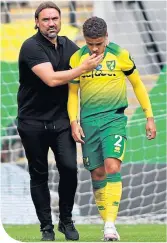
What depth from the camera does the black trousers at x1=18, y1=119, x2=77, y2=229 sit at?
19.8ft

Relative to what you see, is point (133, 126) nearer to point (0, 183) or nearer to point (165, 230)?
point (0, 183)

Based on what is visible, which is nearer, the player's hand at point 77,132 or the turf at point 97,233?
the player's hand at point 77,132

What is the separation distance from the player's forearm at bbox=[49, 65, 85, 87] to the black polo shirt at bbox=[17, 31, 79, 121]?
21cm

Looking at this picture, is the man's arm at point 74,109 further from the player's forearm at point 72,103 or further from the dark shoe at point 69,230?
the dark shoe at point 69,230

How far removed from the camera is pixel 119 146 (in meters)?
5.89

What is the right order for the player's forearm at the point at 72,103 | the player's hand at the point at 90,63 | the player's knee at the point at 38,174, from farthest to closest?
the player's knee at the point at 38,174
the player's forearm at the point at 72,103
the player's hand at the point at 90,63

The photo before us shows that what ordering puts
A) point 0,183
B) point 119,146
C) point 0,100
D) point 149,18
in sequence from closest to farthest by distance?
point 119,146, point 0,183, point 0,100, point 149,18

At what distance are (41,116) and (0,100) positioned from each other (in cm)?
409

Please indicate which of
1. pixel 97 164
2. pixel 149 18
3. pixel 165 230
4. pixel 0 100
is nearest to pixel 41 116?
pixel 97 164

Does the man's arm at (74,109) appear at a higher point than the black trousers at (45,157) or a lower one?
higher

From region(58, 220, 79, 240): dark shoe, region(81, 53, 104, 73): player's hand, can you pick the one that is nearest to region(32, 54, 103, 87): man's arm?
region(81, 53, 104, 73): player's hand

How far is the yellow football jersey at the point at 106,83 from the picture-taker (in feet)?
19.4

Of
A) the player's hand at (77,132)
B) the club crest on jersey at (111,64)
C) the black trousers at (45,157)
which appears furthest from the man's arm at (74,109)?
the club crest on jersey at (111,64)

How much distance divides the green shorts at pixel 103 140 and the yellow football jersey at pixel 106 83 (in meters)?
0.07
